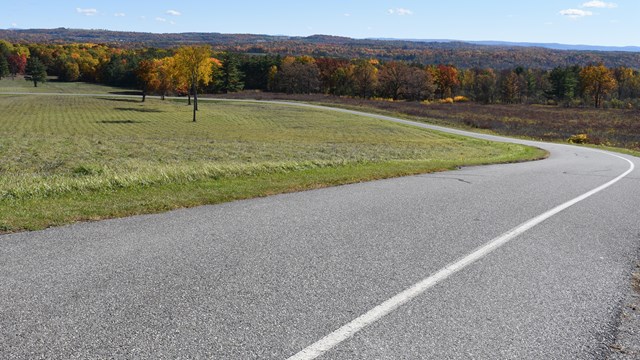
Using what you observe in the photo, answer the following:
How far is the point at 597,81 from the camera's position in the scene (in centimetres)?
11988

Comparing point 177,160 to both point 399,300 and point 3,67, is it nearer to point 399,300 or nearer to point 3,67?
point 399,300

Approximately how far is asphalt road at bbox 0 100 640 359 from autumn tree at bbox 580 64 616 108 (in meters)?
126

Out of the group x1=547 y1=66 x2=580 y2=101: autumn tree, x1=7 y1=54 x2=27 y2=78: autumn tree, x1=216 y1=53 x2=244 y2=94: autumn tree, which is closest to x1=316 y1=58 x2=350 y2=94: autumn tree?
x1=216 y1=53 x2=244 y2=94: autumn tree

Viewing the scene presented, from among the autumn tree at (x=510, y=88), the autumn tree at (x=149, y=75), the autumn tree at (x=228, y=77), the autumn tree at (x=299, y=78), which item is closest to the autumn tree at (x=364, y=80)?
the autumn tree at (x=299, y=78)

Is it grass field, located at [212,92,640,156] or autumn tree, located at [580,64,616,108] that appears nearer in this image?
grass field, located at [212,92,640,156]

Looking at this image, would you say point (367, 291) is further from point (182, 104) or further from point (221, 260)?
point (182, 104)

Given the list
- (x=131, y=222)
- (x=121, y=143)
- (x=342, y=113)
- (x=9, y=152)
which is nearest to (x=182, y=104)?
(x=342, y=113)

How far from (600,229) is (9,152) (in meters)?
24.7

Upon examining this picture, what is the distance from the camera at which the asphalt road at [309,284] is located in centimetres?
444

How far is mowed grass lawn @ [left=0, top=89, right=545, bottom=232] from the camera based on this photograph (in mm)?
Answer: 9766

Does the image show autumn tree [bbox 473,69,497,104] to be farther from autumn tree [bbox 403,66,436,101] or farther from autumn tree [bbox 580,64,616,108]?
autumn tree [bbox 403,66,436,101]

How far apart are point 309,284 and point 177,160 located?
18555 mm

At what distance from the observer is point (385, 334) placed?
4.64 m

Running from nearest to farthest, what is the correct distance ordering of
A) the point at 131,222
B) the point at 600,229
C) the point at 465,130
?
the point at 131,222 → the point at 600,229 → the point at 465,130
